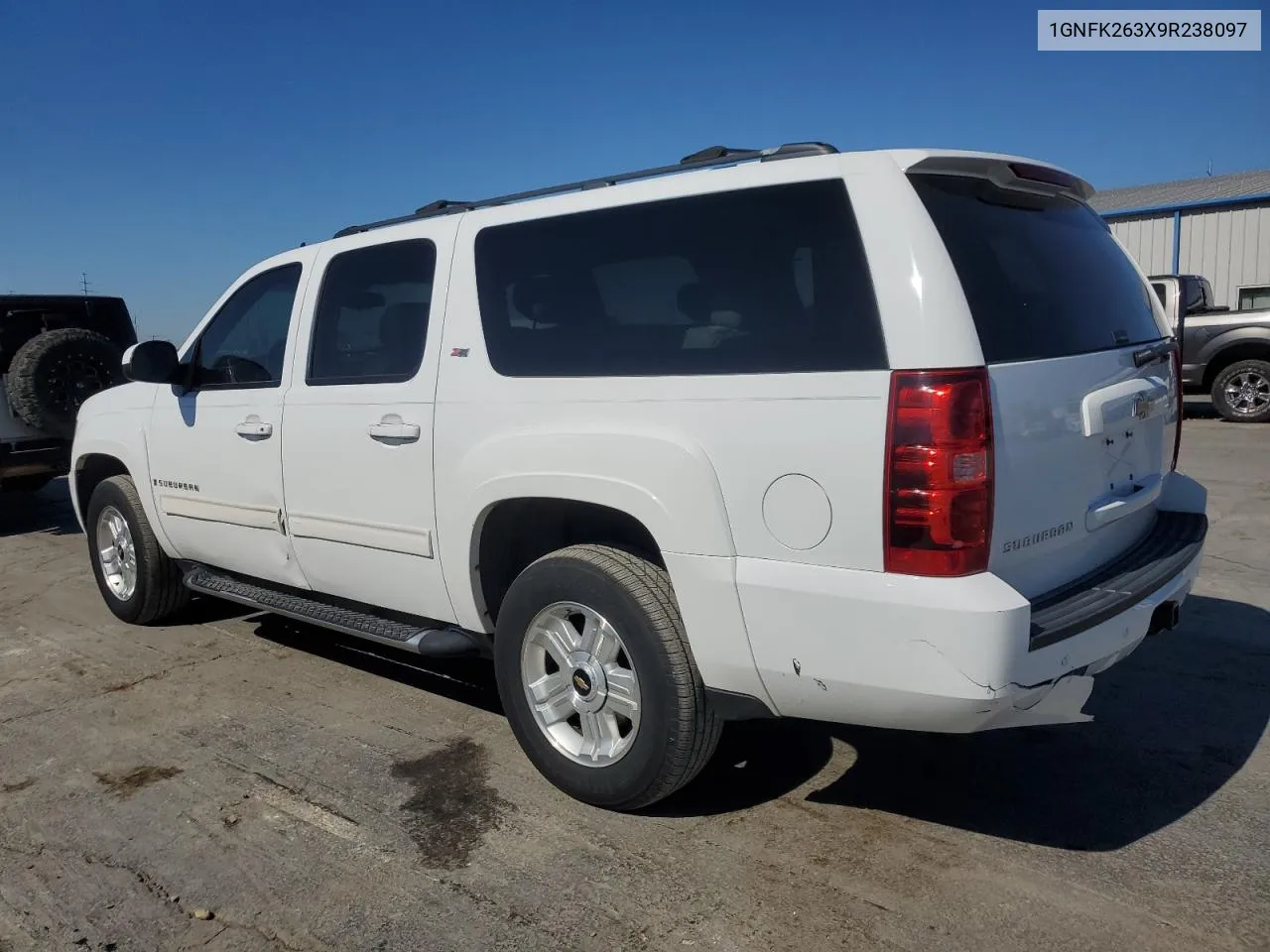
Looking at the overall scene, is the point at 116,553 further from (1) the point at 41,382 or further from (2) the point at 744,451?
(2) the point at 744,451

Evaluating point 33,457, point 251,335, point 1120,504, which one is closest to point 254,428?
point 251,335

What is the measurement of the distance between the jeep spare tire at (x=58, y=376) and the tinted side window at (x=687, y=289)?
20.3ft

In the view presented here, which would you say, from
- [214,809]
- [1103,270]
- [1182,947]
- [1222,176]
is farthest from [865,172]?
[1222,176]

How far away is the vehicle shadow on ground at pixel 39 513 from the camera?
9.39 meters

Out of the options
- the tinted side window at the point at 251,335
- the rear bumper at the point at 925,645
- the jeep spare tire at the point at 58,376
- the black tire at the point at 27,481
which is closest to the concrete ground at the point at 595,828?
the rear bumper at the point at 925,645

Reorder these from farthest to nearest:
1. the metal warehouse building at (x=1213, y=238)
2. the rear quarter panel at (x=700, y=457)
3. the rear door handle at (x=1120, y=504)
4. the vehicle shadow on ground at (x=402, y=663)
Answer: the metal warehouse building at (x=1213, y=238) < the vehicle shadow on ground at (x=402, y=663) < the rear door handle at (x=1120, y=504) < the rear quarter panel at (x=700, y=457)

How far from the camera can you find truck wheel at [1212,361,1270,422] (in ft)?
41.6

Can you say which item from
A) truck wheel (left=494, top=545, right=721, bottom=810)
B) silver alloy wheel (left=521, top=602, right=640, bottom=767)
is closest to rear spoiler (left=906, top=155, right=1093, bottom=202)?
truck wheel (left=494, top=545, right=721, bottom=810)

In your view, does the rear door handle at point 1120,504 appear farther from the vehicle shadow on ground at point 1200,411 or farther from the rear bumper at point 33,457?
the vehicle shadow on ground at point 1200,411

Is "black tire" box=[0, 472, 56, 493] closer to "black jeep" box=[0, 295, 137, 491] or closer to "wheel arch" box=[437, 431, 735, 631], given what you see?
"black jeep" box=[0, 295, 137, 491]

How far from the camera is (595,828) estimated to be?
3215 mm

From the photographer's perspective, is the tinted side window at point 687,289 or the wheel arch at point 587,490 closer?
the tinted side window at point 687,289

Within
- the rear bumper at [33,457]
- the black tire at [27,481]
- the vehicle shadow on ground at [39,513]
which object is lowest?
the vehicle shadow on ground at [39,513]

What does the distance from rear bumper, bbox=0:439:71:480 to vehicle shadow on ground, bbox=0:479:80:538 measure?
597 millimetres
